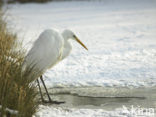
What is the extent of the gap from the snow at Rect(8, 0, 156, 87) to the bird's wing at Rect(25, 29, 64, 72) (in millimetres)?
202

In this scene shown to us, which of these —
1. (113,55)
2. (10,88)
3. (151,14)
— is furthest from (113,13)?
(10,88)

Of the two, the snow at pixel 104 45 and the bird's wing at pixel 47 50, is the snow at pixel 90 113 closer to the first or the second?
the bird's wing at pixel 47 50

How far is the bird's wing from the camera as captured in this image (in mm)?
4695

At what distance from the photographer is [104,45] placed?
8.53 meters

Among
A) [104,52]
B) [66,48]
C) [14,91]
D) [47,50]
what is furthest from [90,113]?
[104,52]

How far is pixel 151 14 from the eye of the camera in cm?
1351

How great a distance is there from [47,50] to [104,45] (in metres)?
3.94

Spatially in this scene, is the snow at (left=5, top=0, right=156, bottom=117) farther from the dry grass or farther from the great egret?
the dry grass

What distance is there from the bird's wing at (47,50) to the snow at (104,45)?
0.66 ft

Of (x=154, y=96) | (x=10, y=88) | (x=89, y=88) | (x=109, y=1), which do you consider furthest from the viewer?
(x=109, y=1)

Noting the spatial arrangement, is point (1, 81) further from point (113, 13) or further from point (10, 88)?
point (113, 13)

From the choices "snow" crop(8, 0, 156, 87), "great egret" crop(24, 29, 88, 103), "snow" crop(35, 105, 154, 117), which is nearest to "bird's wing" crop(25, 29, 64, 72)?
"great egret" crop(24, 29, 88, 103)

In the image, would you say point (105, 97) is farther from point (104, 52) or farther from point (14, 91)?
A: point (104, 52)

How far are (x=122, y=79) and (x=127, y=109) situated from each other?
4.95 ft
